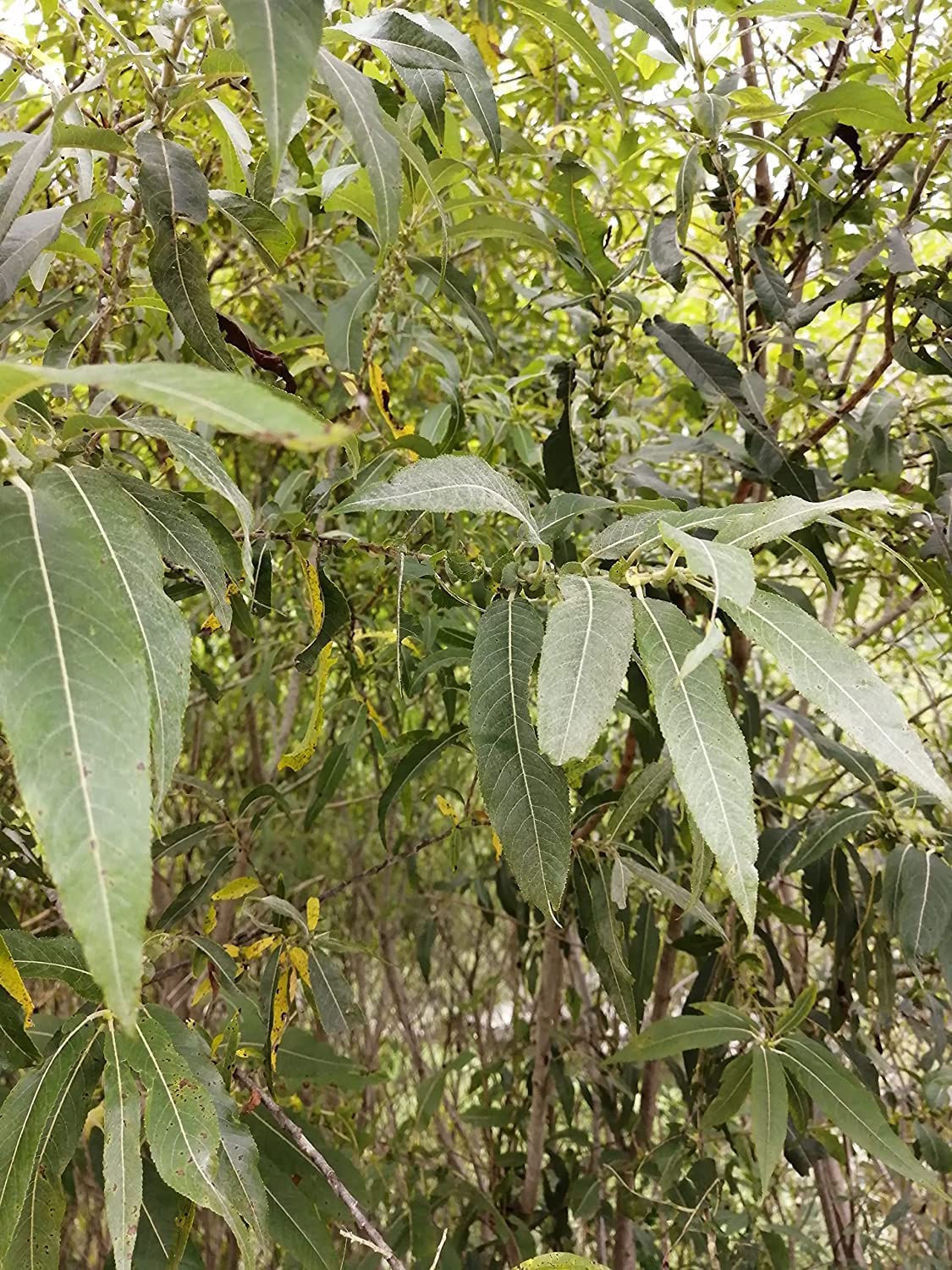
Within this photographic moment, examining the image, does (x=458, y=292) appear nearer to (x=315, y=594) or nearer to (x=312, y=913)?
(x=315, y=594)

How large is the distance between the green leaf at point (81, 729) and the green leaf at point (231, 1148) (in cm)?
34

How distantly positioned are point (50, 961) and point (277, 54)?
1.82 feet

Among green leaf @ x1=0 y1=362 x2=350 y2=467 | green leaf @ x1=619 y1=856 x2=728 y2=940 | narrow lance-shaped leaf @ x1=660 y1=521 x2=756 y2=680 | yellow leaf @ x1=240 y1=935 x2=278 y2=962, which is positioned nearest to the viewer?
green leaf @ x1=0 y1=362 x2=350 y2=467

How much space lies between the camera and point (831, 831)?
93cm

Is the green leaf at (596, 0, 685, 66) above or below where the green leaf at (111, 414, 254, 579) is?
above

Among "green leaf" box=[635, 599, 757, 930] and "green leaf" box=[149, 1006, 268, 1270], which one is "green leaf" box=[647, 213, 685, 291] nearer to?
"green leaf" box=[635, 599, 757, 930]

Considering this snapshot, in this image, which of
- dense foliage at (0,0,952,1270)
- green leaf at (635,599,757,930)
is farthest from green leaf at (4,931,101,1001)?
green leaf at (635,599,757,930)

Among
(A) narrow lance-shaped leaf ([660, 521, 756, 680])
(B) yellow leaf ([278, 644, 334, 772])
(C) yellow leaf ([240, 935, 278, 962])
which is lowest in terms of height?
(C) yellow leaf ([240, 935, 278, 962])

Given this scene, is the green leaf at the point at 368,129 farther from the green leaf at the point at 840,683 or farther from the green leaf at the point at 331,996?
the green leaf at the point at 331,996

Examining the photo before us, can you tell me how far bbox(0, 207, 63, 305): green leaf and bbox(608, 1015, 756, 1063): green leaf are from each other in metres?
0.76

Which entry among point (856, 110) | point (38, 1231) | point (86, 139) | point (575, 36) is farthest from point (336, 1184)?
point (856, 110)

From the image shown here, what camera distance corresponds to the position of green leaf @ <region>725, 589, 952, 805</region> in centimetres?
43

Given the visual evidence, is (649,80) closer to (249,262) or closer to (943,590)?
(249,262)

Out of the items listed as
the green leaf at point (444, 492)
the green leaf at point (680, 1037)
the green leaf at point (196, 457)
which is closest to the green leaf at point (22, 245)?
the green leaf at point (196, 457)
